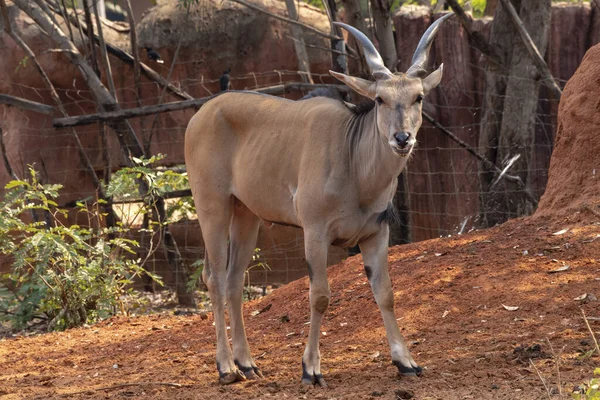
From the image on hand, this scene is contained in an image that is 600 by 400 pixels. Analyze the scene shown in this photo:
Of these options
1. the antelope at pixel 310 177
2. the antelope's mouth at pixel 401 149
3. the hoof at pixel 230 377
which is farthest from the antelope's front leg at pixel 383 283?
the hoof at pixel 230 377

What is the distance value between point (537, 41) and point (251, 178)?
17.5ft

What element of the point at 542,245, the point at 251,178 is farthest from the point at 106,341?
the point at 542,245

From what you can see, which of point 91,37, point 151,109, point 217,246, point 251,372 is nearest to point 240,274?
point 217,246

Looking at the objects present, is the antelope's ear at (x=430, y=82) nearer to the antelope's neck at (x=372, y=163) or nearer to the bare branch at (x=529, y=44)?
the antelope's neck at (x=372, y=163)

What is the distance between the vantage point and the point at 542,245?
6.83 metres

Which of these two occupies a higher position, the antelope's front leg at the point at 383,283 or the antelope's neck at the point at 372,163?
the antelope's neck at the point at 372,163

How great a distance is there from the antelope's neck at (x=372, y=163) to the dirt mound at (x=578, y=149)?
8.53 ft

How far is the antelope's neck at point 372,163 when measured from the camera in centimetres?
522

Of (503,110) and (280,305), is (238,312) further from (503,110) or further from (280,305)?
(503,110)

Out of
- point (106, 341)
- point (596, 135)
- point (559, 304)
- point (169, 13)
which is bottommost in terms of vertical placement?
point (106, 341)

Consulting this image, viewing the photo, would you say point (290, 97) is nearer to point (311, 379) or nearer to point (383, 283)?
point (383, 283)

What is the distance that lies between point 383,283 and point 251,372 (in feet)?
3.34

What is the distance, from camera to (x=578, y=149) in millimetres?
7520

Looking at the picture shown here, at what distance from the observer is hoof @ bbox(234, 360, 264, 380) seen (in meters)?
5.62
